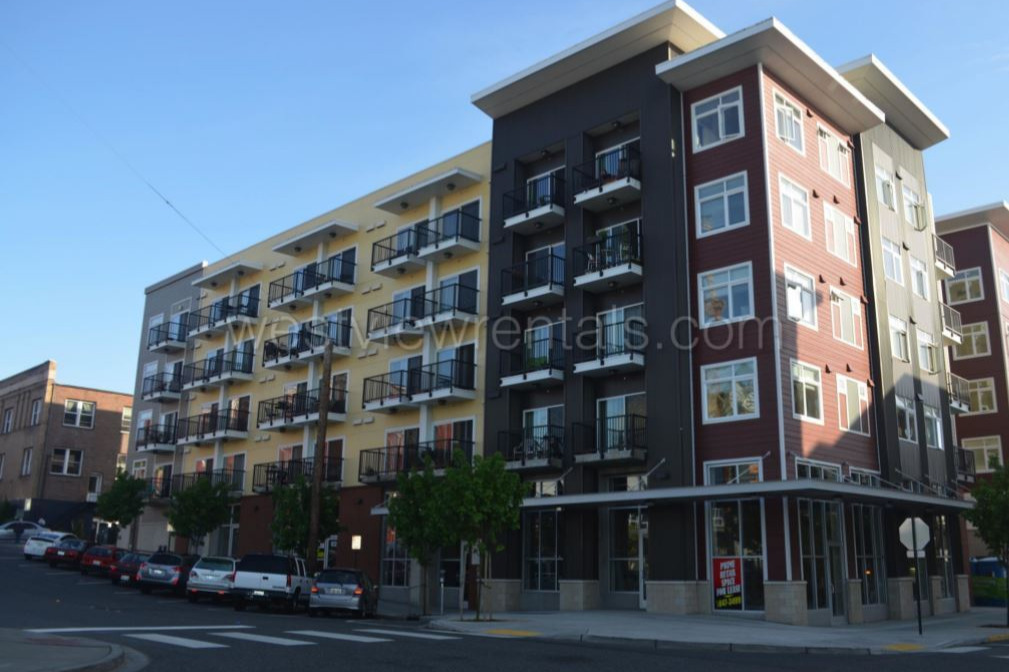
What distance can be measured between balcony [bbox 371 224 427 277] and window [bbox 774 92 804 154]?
1528cm

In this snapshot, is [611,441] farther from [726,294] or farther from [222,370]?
[222,370]

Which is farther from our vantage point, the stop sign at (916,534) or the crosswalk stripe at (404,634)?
the stop sign at (916,534)

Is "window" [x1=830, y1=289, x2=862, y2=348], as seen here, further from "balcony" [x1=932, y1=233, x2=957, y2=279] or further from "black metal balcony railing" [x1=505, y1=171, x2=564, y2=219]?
"black metal balcony railing" [x1=505, y1=171, x2=564, y2=219]

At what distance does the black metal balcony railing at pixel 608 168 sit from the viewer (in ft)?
107

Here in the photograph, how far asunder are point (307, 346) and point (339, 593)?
18428mm

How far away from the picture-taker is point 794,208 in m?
31.4

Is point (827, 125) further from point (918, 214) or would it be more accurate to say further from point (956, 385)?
point (956, 385)

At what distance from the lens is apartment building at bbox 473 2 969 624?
28328mm

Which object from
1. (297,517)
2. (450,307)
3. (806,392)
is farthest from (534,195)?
(297,517)

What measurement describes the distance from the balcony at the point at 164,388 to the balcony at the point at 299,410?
10.4 metres

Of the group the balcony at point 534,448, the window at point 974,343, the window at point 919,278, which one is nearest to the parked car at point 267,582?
the balcony at point 534,448

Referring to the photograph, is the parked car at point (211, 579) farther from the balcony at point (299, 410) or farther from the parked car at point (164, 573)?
the balcony at point (299, 410)

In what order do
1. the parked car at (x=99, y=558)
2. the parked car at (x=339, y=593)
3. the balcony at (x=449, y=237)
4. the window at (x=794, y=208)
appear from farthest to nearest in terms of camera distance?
1. the parked car at (x=99, y=558)
2. the balcony at (x=449, y=237)
3. the window at (x=794, y=208)
4. the parked car at (x=339, y=593)

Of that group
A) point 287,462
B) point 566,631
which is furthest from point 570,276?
point 287,462
